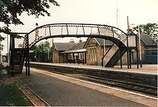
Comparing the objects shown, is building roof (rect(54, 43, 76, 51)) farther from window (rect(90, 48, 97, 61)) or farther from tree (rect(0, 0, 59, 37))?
tree (rect(0, 0, 59, 37))

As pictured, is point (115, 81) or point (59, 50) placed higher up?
point (59, 50)

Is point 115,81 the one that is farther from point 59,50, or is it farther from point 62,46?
point 62,46

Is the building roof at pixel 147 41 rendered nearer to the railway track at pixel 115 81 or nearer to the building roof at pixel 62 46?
the railway track at pixel 115 81

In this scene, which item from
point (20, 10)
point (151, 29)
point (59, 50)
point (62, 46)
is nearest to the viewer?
point (20, 10)

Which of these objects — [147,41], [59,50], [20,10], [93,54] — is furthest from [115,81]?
[59,50]

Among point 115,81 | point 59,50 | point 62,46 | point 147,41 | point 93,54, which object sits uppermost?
point 62,46

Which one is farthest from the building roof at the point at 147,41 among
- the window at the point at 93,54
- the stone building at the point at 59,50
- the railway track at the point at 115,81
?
the stone building at the point at 59,50

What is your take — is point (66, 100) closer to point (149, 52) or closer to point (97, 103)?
point (97, 103)

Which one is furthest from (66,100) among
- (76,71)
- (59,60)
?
(59,60)

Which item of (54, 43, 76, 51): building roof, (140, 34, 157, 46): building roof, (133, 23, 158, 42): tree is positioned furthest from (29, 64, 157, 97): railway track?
(133, 23, 158, 42): tree

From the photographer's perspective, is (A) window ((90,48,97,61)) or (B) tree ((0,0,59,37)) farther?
(A) window ((90,48,97,61))

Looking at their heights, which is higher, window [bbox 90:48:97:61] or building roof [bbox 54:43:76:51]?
building roof [bbox 54:43:76:51]

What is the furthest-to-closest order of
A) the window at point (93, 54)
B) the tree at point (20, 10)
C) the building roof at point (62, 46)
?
1. the building roof at point (62, 46)
2. the window at point (93, 54)
3. the tree at point (20, 10)

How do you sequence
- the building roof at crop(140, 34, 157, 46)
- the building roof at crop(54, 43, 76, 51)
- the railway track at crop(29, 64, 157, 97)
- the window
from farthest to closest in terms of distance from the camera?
the building roof at crop(54, 43, 76, 51), the window, the building roof at crop(140, 34, 157, 46), the railway track at crop(29, 64, 157, 97)
